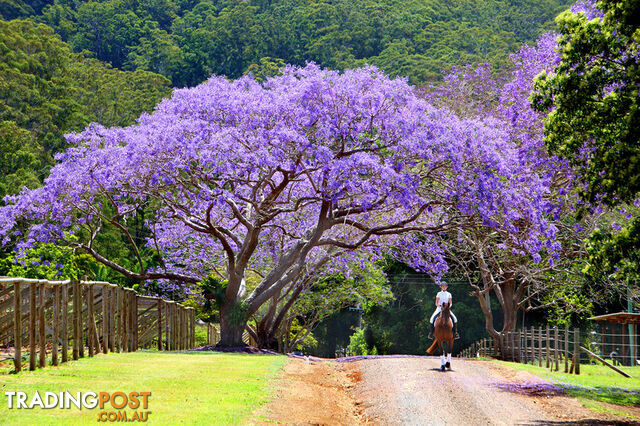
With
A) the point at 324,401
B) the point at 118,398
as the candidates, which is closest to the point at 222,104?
the point at 324,401

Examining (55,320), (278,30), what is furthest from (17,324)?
(278,30)

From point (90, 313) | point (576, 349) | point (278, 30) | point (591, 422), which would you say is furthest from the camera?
point (278, 30)

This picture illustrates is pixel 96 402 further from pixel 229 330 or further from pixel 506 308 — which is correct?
pixel 506 308

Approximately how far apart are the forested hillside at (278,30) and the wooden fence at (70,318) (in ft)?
158

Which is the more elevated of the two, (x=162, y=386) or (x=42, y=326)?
(x=42, y=326)

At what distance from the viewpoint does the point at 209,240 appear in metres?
30.2

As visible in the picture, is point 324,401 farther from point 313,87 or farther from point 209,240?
point 209,240

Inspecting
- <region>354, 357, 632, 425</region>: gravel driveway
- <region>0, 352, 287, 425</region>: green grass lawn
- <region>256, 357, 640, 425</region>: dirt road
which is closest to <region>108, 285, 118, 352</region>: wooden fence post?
<region>0, 352, 287, 425</region>: green grass lawn

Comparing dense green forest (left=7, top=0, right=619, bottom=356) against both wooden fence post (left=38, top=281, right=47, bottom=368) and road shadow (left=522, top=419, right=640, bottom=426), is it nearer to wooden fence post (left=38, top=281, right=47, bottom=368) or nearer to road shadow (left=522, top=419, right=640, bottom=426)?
wooden fence post (left=38, top=281, right=47, bottom=368)

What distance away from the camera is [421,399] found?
13.7m

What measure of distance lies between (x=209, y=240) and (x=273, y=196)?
5.75 m

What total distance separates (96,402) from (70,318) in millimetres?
7646

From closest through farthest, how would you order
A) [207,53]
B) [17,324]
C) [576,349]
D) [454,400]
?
[17,324], [454,400], [576,349], [207,53]

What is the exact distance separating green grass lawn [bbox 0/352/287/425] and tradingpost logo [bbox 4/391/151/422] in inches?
4.1
